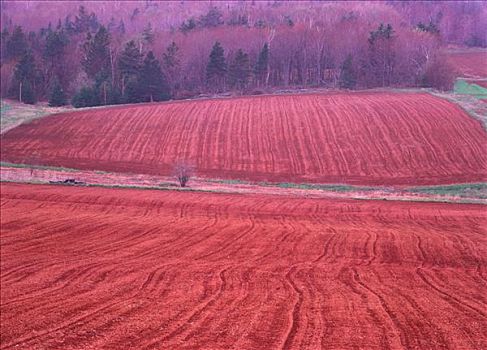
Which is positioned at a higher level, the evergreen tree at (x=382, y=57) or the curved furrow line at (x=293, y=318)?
the evergreen tree at (x=382, y=57)

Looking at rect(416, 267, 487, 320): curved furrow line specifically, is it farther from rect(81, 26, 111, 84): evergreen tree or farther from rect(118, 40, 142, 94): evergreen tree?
rect(81, 26, 111, 84): evergreen tree

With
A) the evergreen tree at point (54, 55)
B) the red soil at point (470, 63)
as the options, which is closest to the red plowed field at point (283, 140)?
the red soil at point (470, 63)

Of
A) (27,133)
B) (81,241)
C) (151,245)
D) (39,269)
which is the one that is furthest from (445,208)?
(27,133)

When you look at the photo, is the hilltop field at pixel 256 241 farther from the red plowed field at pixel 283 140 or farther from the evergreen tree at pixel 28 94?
the evergreen tree at pixel 28 94

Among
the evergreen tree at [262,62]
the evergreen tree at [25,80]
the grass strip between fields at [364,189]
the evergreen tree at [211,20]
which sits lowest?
the grass strip between fields at [364,189]

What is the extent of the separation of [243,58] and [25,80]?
37.1 m

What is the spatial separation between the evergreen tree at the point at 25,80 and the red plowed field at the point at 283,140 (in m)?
28.5

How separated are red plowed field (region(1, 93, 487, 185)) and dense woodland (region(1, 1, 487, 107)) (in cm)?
991

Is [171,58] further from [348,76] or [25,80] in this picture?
[348,76]

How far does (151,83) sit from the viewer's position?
7975 cm

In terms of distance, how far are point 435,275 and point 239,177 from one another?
1136 inches

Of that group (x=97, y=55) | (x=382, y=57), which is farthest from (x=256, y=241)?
(x=97, y=55)

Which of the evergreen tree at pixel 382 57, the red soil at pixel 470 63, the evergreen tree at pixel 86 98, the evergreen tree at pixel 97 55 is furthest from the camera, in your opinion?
the evergreen tree at pixel 97 55

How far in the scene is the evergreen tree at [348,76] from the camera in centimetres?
7888
